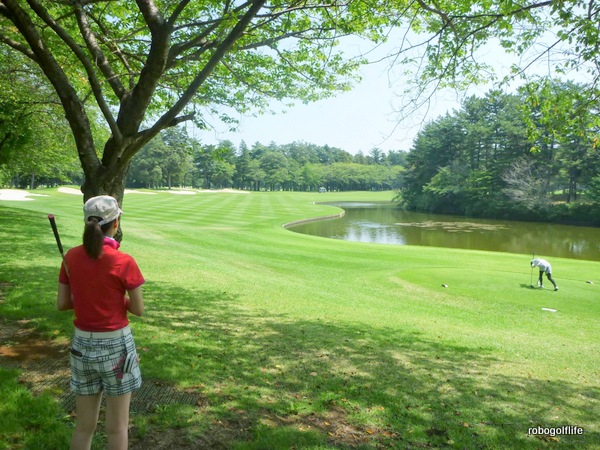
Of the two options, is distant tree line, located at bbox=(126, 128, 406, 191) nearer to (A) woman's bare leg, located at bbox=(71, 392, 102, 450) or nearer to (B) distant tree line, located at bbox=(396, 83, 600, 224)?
(B) distant tree line, located at bbox=(396, 83, 600, 224)

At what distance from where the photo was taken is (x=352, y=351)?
20.3 ft

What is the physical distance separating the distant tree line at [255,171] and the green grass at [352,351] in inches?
2935

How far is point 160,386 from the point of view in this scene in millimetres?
4355

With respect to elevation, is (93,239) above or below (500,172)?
below

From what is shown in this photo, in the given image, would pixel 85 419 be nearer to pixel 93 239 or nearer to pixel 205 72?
pixel 93 239

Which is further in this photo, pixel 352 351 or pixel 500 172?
pixel 500 172

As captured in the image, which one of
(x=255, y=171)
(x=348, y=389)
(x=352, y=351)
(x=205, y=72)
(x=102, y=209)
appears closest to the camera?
(x=102, y=209)

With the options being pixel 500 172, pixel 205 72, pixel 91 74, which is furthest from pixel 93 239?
pixel 500 172

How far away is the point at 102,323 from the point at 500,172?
64.4 m

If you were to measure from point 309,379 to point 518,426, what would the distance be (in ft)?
7.26

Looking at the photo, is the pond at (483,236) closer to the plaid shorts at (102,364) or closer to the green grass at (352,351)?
the green grass at (352,351)

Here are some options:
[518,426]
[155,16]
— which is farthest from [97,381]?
[155,16]

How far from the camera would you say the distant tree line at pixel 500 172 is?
49781mm

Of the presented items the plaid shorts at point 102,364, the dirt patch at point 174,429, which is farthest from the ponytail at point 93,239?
the dirt patch at point 174,429
